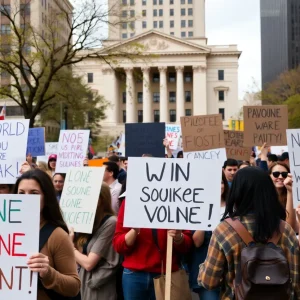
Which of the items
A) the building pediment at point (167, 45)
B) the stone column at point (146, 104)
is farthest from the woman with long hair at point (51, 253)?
the stone column at point (146, 104)

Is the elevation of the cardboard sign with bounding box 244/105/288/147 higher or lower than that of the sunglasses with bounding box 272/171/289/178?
higher

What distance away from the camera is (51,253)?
2.97m

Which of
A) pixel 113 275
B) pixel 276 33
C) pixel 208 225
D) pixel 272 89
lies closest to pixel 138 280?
pixel 113 275

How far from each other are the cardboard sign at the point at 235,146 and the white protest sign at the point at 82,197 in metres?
4.99

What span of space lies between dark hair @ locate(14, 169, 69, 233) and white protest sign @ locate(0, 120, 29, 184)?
307cm

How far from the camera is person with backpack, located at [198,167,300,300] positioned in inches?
112

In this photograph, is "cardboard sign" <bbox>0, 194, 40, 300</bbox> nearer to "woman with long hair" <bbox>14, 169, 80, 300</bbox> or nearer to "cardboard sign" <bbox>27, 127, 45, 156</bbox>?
"woman with long hair" <bbox>14, 169, 80, 300</bbox>

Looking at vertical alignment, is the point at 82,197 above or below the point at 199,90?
below

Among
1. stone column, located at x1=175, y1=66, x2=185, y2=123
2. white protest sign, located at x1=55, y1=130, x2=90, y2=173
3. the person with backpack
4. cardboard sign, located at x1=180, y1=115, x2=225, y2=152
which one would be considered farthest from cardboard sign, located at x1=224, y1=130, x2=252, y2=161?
stone column, located at x1=175, y1=66, x2=185, y2=123

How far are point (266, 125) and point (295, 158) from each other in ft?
12.5

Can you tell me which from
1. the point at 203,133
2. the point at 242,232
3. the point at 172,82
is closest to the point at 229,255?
the point at 242,232

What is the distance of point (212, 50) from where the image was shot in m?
83.7

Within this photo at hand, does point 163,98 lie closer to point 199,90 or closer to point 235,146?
point 199,90

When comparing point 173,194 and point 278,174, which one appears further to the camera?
point 278,174
